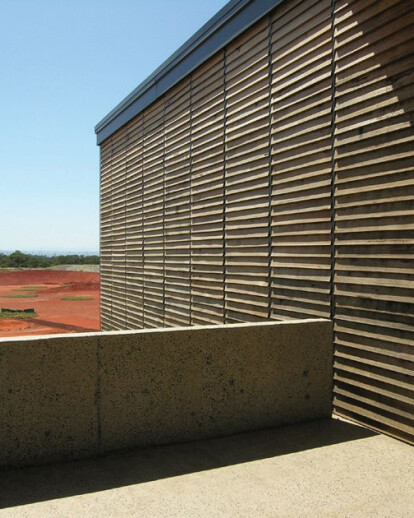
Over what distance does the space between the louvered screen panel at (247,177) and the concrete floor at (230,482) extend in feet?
9.08

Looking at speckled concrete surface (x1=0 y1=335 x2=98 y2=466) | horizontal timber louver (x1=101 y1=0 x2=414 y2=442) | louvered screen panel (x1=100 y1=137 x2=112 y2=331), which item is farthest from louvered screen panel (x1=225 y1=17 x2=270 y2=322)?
louvered screen panel (x1=100 y1=137 x2=112 y2=331)

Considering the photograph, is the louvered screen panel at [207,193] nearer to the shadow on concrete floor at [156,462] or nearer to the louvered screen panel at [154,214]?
the louvered screen panel at [154,214]

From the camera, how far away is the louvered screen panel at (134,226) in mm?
11242

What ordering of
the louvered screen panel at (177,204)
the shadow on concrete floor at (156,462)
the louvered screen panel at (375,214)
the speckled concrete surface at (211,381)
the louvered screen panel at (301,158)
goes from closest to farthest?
the shadow on concrete floor at (156,462), the speckled concrete surface at (211,381), the louvered screen panel at (375,214), the louvered screen panel at (301,158), the louvered screen panel at (177,204)

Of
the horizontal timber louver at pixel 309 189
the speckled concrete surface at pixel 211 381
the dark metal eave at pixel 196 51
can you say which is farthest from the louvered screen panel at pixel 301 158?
the speckled concrete surface at pixel 211 381

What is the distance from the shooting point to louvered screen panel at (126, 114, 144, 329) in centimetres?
1124

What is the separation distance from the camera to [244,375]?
4.68m

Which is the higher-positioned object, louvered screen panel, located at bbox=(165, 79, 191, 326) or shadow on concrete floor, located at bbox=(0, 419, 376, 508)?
louvered screen panel, located at bbox=(165, 79, 191, 326)

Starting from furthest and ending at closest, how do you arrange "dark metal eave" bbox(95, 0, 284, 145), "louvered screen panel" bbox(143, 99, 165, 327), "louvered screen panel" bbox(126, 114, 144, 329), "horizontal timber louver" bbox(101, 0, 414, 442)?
"louvered screen panel" bbox(126, 114, 144, 329) < "louvered screen panel" bbox(143, 99, 165, 327) < "dark metal eave" bbox(95, 0, 284, 145) < "horizontal timber louver" bbox(101, 0, 414, 442)

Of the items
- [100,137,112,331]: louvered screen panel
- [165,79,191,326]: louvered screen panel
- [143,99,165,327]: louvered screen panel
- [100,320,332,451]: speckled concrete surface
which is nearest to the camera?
[100,320,332,451]: speckled concrete surface

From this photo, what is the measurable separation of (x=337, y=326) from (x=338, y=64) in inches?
123

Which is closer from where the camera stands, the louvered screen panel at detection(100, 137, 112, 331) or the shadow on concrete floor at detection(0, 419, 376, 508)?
the shadow on concrete floor at detection(0, 419, 376, 508)

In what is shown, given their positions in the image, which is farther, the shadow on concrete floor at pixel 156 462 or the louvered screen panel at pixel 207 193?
the louvered screen panel at pixel 207 193

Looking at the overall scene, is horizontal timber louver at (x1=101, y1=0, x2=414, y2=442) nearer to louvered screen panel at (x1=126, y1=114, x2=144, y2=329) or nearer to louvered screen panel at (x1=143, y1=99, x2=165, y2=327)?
louvered screen panel at (x1=143, y1=99, x2=165, y2=327)
